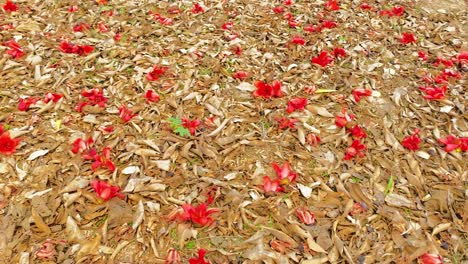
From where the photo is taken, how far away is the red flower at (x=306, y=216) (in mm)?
2600

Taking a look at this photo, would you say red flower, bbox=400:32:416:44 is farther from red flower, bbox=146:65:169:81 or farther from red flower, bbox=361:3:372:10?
red flower, bbox=146:65:169:81

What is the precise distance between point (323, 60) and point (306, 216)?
200cm

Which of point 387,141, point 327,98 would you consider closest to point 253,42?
point 327,98

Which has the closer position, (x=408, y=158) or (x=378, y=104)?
(x=408, y=158)

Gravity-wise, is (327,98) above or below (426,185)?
above

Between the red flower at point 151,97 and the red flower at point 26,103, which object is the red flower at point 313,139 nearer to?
the red flower at point 151,97

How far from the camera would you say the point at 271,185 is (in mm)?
2771

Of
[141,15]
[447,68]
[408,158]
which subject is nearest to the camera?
[408,158]

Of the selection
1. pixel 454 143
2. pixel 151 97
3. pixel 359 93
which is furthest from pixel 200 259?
pixel 454 143

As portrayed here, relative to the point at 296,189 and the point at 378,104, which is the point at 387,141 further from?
the point at 296,189

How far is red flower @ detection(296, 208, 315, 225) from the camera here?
2.60m

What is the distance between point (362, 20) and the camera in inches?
190

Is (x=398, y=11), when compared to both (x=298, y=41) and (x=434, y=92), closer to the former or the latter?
(x=298, y=41)

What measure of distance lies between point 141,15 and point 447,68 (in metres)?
3.64
